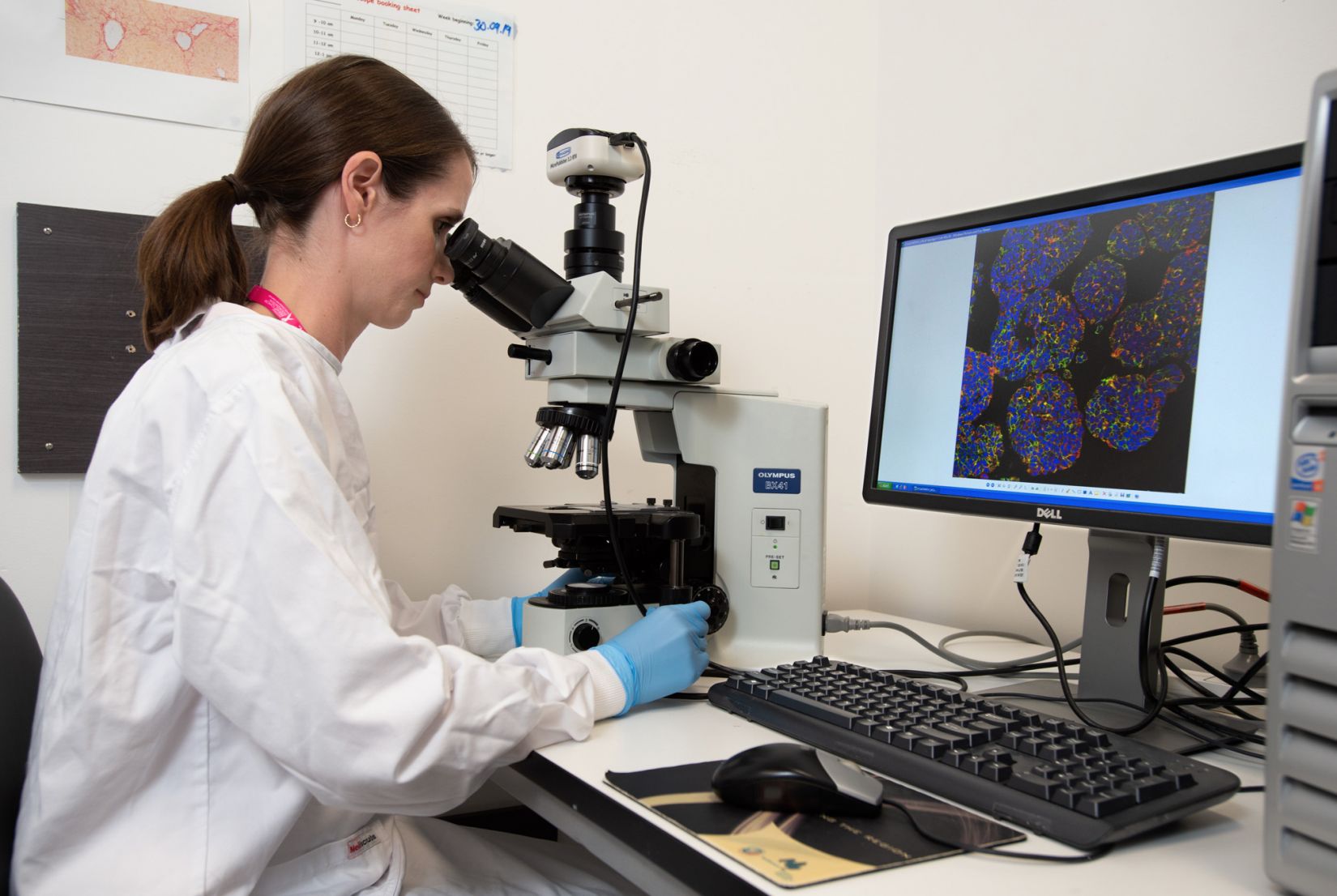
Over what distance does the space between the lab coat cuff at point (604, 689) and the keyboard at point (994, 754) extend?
115mm

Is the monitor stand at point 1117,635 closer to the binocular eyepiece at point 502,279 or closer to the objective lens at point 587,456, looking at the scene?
the objective lens at point 587,456

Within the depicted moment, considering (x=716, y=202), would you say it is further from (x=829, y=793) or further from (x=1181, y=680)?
(x=829, y=793)

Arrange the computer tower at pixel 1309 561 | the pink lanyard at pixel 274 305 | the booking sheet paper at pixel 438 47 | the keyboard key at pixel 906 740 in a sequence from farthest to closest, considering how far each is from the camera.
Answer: the booking sheet paper at pixel 438 47 → the pink lanyard at pixel 274 305 → the keyboard key at pixel 906 740 → the computer tower at pixel 1309 561

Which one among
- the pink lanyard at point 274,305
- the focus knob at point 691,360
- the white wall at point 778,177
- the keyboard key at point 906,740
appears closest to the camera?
the keyboard key at point 906,740

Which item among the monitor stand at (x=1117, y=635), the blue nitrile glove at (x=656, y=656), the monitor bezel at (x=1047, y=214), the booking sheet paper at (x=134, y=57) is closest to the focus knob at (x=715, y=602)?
the blue nitrile glove at (x=656, y=656)

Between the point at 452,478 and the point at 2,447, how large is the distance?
58 centimetres

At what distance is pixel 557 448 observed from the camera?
106 centimetres

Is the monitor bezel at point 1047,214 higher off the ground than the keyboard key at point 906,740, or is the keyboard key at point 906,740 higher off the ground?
the monitor bezel at point 1047,214

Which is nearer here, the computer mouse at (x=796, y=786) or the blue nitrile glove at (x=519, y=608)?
the computer mouse at (x=796, y=786)

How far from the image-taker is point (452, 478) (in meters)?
1.45

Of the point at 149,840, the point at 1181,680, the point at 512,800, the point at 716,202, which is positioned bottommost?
the point at 512,800

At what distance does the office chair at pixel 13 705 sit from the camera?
78 cm

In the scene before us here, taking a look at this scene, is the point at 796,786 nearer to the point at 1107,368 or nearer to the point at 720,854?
the point at 720,854

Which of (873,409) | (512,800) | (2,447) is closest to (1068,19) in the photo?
(873,409)
